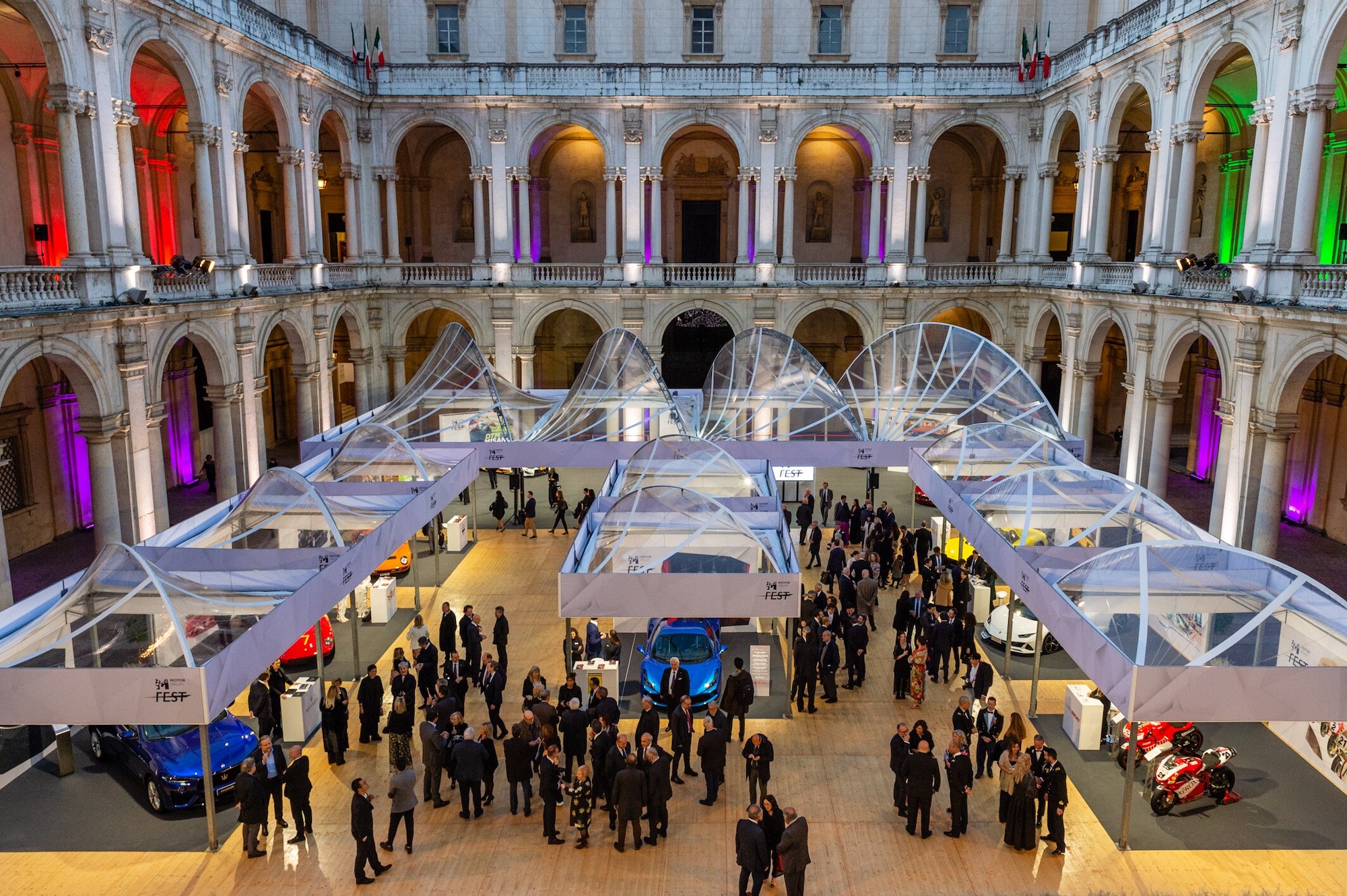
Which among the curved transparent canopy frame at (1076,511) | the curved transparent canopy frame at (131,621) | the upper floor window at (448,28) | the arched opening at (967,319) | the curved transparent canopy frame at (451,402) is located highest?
the upper floor window at (448,28)

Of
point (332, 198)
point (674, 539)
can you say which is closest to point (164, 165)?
point (332, 198)

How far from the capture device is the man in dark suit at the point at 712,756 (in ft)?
39.1

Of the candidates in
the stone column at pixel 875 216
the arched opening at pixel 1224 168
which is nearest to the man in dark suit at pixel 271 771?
the stone column at pixel 875 216

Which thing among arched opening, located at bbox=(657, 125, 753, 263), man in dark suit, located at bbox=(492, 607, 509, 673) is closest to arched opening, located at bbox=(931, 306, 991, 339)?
arched opening, located at bbox=(657, 125, 753, 263)

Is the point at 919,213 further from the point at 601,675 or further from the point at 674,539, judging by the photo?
the point at 601,675

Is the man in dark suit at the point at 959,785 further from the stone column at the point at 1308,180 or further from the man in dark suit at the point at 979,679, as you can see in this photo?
the stone column at the point at 1308,180

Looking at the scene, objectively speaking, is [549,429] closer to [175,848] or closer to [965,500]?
[965,500]

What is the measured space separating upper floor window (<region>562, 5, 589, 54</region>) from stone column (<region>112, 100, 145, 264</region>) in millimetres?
17960

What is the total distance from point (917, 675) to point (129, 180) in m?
16.9

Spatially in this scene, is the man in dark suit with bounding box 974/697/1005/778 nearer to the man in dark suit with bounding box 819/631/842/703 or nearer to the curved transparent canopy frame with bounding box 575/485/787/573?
the man in dark suit with bounding box 819/631/842/703

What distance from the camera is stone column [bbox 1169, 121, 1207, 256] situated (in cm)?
2308

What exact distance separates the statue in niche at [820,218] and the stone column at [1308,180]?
67.6 feet

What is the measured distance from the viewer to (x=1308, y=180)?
62.0 ft

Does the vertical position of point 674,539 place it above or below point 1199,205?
below
